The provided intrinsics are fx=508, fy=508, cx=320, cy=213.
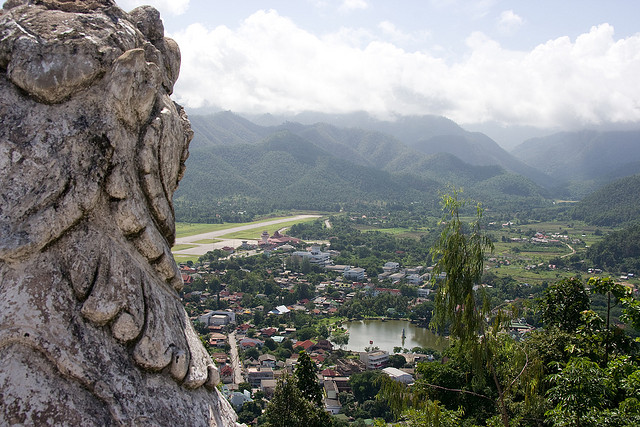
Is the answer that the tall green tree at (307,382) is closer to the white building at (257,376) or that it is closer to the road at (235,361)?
the white building at (257,376)

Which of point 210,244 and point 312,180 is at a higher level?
point 312,180

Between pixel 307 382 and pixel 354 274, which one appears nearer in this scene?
pixel 307 382

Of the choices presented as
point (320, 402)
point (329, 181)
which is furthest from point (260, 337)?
point (329, 181)

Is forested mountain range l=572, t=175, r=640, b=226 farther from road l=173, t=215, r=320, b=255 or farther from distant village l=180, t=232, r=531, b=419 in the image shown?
→ road l=173, t=215, r=320, b=255

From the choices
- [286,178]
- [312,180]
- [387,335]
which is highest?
[286,178]

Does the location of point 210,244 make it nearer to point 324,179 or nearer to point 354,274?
point 354,274

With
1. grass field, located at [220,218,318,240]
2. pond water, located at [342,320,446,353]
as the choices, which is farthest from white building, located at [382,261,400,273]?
grass field, located at [220,218,318,240]

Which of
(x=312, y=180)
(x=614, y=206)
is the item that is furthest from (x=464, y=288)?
(x=312, y=180)
